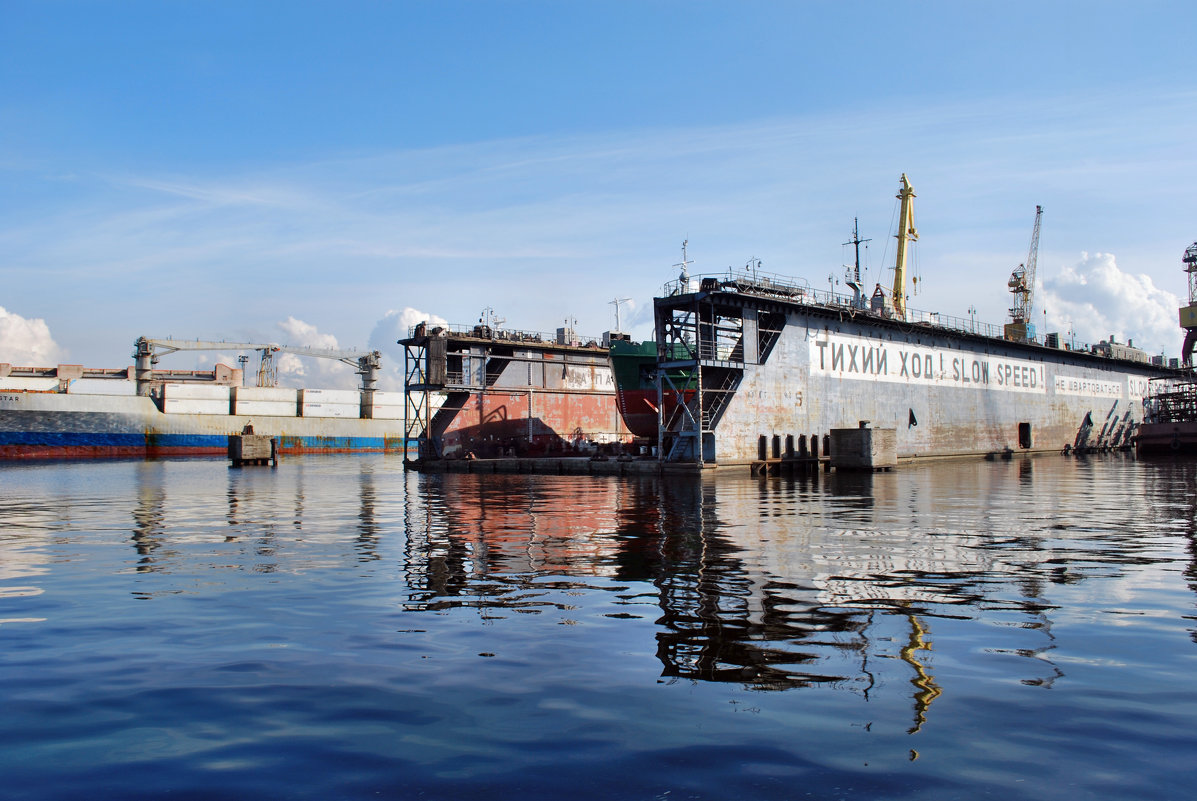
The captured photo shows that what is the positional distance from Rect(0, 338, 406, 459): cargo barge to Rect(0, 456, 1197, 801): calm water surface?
2671 inches

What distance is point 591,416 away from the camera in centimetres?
6359

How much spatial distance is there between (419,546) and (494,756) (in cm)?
1168

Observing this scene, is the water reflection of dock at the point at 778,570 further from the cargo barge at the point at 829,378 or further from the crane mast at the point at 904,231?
the crane mast at the point at 904,231

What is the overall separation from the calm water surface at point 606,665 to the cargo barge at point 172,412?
67.9 meters

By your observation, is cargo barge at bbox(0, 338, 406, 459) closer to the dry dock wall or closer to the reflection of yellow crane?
the dry dock wall

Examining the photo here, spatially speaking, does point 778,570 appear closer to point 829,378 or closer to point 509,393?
point 829,378

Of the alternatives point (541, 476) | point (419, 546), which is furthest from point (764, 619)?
point (541, 476)

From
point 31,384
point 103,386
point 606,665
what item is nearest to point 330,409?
point 103,386

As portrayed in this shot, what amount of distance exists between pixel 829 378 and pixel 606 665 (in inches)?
1686

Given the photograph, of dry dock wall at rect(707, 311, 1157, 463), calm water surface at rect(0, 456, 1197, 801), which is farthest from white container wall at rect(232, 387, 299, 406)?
calm water surface at rect(0, 456, 1197, 801)

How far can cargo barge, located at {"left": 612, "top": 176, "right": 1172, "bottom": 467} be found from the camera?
42406 millimetres

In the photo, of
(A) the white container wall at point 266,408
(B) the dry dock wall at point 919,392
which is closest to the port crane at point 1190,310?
(B) the dry dock wall at point 919,392

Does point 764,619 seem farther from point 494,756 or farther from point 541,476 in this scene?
point 541,476

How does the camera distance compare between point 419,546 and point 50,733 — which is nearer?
point 50,733
